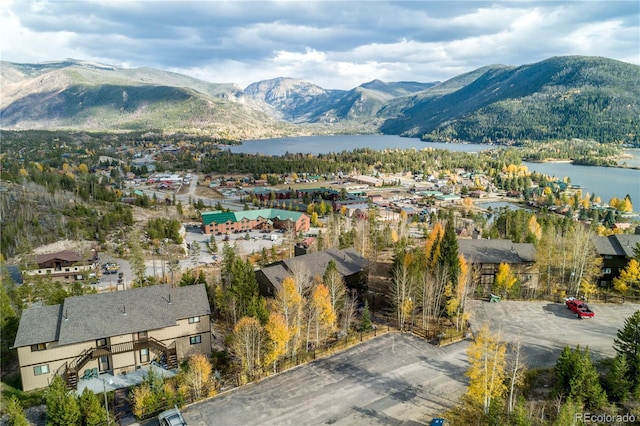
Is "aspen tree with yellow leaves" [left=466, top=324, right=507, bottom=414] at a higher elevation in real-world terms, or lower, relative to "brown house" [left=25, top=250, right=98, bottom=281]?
higher

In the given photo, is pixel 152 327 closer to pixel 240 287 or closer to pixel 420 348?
pixel 240 287

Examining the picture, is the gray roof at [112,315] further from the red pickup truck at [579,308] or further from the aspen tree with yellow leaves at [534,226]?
the aspen tree with yellow leaves at [534,226]

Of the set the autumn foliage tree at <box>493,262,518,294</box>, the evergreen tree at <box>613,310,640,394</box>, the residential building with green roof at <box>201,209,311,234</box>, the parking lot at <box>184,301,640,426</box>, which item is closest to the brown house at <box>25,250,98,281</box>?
the residential building with green roof at <box>201,209,311,234</box>

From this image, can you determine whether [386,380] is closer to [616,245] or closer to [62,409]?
[62,409]

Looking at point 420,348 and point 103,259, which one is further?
point 103,259

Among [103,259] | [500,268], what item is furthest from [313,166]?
[500,268]

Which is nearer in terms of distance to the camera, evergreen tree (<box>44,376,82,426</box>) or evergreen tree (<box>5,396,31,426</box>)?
evergreen tree (<box>5,396,31,426</box>)

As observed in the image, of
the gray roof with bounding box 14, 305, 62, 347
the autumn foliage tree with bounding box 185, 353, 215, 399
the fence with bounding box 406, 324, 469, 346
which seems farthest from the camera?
the fence with bounding box 406, 324, 469, 346

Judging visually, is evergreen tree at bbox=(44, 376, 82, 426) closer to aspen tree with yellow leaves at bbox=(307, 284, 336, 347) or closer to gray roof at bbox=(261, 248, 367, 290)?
aspen tree with yellow leaves at bbox=(307, 284, 336, 347)
